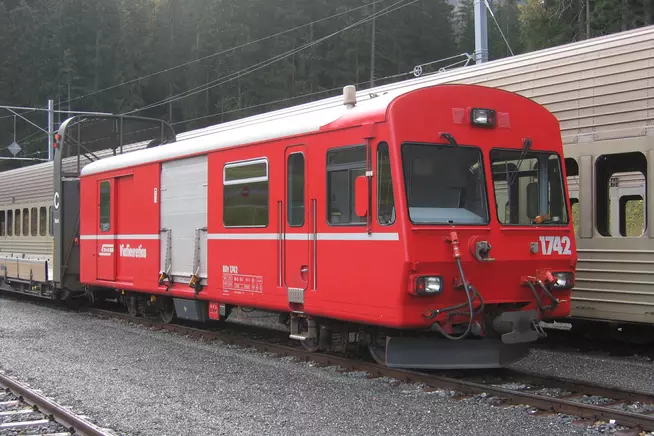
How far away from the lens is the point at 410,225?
6992 mm

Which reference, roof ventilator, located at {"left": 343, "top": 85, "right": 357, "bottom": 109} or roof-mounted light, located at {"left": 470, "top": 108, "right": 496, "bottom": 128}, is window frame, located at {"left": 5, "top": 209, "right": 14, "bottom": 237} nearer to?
roof ventilator, located at {"left": 343, "top": 85, "right": 357, "bottom": 109}

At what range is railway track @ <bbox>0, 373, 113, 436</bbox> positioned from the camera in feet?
→ 19.9

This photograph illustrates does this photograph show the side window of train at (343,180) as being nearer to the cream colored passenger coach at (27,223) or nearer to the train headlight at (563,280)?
the train headlight at (563,280)

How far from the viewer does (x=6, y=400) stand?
7.33 metres

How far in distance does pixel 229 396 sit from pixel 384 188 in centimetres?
248

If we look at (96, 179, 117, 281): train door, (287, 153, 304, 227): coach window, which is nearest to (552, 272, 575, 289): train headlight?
(287, 153, 304, 227): coach window

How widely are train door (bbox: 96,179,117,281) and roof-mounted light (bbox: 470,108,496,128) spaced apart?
7469 mm

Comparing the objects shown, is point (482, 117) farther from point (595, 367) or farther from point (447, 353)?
point (595, 367)

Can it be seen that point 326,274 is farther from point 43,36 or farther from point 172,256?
point 43,36

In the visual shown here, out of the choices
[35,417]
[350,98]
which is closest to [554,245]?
[350,98]

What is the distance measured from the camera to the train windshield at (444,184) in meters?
7.18

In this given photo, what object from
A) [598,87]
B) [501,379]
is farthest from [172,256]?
[598,87]

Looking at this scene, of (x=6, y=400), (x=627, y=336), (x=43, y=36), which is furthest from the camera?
(x=43, y=36)

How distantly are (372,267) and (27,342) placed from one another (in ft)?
20.2
